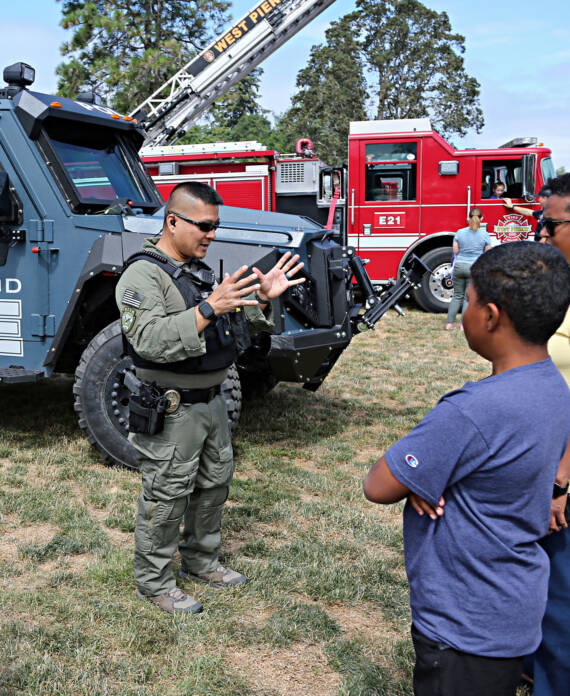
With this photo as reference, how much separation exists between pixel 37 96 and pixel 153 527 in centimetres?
330

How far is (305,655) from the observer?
281 cm

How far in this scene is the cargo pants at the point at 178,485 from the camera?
9.61 feet

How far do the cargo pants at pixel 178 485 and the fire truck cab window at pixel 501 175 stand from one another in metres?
9.47

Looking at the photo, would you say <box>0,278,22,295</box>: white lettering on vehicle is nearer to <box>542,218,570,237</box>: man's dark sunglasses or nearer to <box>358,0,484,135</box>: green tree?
<box>542,218,570,237</box>: man's dark sunglasses

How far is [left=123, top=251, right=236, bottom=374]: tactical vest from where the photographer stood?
9.42ft

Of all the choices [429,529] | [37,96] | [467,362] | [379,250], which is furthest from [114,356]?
[379,250]

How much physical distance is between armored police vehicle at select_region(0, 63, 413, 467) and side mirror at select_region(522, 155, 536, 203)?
23.2 feet

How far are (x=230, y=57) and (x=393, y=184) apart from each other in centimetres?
410

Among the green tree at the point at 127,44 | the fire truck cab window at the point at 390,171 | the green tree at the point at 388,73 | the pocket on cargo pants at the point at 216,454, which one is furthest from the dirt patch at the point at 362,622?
the green tree at the point at 388,73

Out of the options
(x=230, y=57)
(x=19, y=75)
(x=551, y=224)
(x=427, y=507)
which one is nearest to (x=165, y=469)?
(x=427, y=507)

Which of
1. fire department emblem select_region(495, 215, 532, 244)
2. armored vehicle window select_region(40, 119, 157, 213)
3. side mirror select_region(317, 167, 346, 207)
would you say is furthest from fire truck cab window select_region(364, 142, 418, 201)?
armored vehicle window select_region(40, 119, 157, 213)

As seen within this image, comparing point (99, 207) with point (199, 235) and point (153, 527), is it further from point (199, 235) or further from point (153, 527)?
point (153, 527)

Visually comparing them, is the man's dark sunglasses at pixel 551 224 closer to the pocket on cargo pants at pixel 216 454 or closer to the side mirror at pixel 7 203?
the pocket on cargo pants at pixel 216 454

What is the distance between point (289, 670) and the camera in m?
2.71
